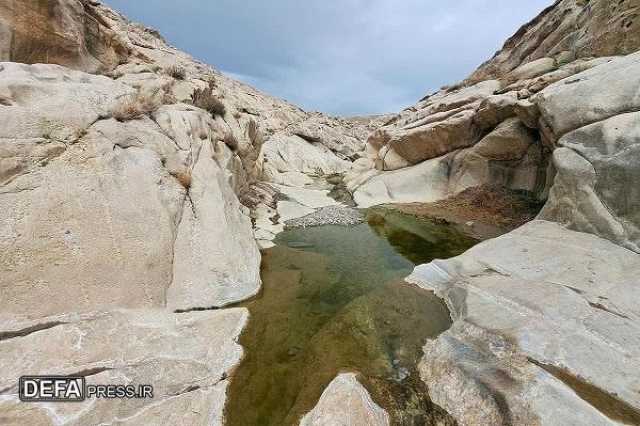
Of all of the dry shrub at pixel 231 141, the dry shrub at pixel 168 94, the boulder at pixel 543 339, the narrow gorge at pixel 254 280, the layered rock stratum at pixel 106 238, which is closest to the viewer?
the boulder at pixel 543 339

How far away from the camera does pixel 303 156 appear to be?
140ft

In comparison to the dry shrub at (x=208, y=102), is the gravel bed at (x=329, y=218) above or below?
below

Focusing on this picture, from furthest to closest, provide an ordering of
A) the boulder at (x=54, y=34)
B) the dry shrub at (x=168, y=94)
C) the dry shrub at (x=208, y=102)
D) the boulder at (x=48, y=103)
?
the dry shrub at (x=208, y=102)
the dry shrub at (x=168, y=94)
the boulder at (x=54, y=34)
the boulder at (x=48, y=103)

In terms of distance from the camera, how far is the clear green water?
519 cm

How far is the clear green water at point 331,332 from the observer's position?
519 cm

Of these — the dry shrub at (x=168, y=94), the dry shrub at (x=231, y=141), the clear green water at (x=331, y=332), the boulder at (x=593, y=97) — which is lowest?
the clear green water at (x=331, y=332)

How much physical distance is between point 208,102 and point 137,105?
7865 mm

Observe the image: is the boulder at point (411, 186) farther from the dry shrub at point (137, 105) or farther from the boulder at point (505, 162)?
the dry shrub at point (137, 105)

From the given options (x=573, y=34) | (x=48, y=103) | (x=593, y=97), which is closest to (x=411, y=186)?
(x=593, y=97)

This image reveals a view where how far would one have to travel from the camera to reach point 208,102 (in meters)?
17.6

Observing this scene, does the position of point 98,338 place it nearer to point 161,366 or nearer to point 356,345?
point 161,366
